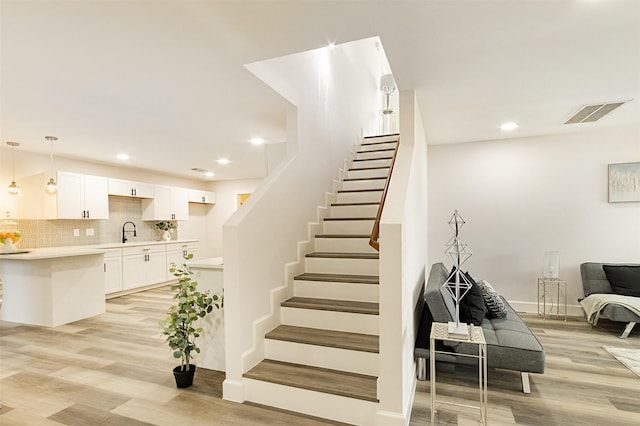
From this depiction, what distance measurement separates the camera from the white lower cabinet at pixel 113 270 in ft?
18.3

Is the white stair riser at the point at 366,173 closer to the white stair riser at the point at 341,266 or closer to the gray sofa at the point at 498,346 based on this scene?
the white stair riser at the point at 341,266

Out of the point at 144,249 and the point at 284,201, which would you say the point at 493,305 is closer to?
the point at 284,201

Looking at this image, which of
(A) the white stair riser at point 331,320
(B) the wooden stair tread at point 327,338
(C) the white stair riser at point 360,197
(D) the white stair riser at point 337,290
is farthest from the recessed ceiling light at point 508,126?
(B) the wooden stair tread at point 327,338

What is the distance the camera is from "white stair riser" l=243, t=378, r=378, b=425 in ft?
6.85

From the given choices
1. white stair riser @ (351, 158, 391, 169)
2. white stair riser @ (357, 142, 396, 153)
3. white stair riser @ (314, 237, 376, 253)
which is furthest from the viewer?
white stair riser @ (357, 142, 396, 153)

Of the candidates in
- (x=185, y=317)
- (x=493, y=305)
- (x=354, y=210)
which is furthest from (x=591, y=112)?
(x=185, y=317)

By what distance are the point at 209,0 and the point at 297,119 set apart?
5.92 ft

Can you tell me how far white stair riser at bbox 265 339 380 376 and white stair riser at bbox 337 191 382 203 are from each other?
2238mm

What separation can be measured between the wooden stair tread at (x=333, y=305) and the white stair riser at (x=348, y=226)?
109cm

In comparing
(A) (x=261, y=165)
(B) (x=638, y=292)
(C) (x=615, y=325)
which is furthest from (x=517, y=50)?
(A) (x=261, y=165)

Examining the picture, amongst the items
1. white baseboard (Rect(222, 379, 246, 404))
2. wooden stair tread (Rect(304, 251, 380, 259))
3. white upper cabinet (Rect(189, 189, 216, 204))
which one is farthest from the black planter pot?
white upper cabinet (Rect(189, 189, 216, 204))

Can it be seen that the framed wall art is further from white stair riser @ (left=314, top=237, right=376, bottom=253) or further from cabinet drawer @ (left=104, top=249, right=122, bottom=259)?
cabinet drawer @ (left=104, top=249, right=122, bottom=259)

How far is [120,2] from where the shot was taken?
1722 millimetres

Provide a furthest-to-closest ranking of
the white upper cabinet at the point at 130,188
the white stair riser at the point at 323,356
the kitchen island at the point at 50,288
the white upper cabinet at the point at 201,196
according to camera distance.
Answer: the white upper cabinet at the point at 201,196, the white upper cabinet at the point at 130,188, the kitchen island at the point at 50,288, the white stair riser at the point at 323,356
